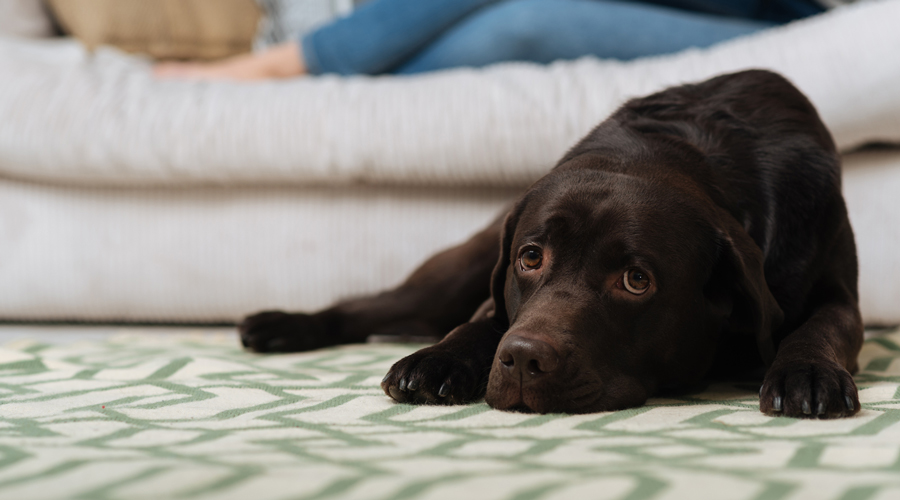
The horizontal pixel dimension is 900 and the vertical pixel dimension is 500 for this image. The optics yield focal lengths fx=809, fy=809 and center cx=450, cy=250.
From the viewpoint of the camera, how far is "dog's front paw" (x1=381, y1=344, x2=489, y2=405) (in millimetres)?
1268

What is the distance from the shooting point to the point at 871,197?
219cm

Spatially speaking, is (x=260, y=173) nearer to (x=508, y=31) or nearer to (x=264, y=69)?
(x=264, y=69)

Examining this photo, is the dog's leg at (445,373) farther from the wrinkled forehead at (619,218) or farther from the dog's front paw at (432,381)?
the wrinkled forehead at (619,218)

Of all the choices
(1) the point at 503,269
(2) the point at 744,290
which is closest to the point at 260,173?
(1) the point at 503,269

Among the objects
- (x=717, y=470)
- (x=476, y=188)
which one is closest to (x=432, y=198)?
(x=476, y=188)

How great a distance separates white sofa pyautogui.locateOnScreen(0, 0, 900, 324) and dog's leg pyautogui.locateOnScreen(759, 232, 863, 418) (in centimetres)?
87

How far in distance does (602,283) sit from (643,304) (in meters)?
0.07

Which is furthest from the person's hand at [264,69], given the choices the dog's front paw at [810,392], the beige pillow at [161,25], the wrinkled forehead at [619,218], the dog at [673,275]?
the dog's front paw at [810,392]

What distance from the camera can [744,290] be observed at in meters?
1.29

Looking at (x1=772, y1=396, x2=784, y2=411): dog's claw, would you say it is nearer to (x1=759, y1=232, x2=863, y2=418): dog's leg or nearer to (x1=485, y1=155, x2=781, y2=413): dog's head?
(x1=759, y1=232, x2=863, y2=418): dog's leg

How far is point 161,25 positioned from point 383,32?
1.28 metres

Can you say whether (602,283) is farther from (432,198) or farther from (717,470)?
(432,198)

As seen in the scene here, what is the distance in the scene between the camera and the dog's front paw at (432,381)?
4.16ft

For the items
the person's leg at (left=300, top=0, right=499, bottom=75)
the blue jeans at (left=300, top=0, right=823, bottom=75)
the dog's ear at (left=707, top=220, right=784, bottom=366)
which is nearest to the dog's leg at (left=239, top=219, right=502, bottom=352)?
the dog's ear at (left=707, top=220, right=784, bottom=366)
